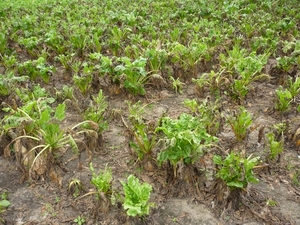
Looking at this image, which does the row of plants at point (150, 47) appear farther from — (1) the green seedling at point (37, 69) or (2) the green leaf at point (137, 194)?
(2) the green leaf at point (137, 194)

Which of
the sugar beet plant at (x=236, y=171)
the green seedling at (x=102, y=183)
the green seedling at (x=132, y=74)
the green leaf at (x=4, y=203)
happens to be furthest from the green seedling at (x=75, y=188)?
the green seedling at (x=132, y=74)

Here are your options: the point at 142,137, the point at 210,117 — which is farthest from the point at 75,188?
the point at 210,117

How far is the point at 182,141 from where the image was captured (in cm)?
339

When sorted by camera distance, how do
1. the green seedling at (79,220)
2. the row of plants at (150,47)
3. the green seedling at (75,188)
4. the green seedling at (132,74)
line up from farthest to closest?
1. the row of plants at (150,47)
2. the green seedling at (132,74)
3. the green seedling at (75,188)
4. the green seedling at (79,220)

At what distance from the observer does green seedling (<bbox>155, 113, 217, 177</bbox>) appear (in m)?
3.31

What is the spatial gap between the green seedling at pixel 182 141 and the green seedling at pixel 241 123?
0.89 m

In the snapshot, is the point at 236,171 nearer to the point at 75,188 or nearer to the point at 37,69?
the point at 75,188

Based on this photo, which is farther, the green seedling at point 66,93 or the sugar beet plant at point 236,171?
the green seedling at point 66,93

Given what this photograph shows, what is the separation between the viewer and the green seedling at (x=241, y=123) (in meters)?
4.23

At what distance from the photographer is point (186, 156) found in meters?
3.43

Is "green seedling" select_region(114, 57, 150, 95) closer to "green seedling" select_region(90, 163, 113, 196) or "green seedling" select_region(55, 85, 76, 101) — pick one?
"green seedling" select_region(55, 85, 76, 101)

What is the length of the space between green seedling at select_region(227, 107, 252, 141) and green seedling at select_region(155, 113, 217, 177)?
2.92 feet

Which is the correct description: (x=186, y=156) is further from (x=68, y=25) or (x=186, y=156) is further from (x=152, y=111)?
(x=68, y=25)

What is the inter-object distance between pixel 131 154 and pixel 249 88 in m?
2.67
